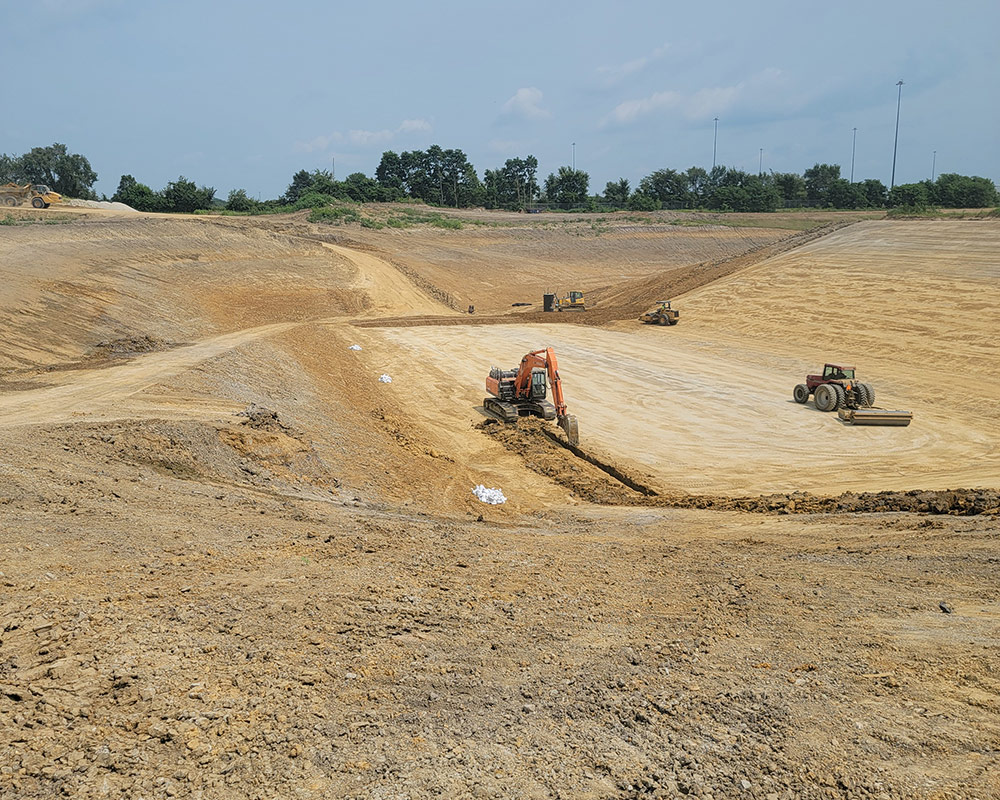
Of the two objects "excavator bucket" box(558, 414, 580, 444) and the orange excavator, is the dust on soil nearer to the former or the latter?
"excavator bucket" box(558, 414, 580, 444)

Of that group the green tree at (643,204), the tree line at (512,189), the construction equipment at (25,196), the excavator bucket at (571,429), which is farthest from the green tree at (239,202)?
the excavator bucket at (571,429)

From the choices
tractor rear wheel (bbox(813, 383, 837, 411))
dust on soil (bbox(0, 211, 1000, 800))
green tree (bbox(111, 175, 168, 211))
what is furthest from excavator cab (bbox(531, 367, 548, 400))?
green tree (bbox(111, 175, 168, 211))

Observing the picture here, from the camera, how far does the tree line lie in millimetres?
69625

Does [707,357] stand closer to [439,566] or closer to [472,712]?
[439,566]

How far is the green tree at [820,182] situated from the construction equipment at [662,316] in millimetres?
63510

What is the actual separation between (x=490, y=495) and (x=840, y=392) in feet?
37.4

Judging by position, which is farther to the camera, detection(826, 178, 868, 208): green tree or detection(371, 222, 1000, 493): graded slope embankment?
detection(826, 178, 868, 208): green tree

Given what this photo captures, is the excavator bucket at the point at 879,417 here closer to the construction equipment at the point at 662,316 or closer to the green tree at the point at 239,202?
the construction equipment at the point at 662,316

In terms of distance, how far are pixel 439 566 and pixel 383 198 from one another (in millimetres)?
75874

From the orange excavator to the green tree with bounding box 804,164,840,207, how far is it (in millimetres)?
82465

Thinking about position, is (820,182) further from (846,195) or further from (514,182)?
(514,182)

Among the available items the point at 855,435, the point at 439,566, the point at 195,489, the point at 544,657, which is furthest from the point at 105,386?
the point at 855,435

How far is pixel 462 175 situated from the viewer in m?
95.4

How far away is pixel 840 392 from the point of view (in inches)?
809
